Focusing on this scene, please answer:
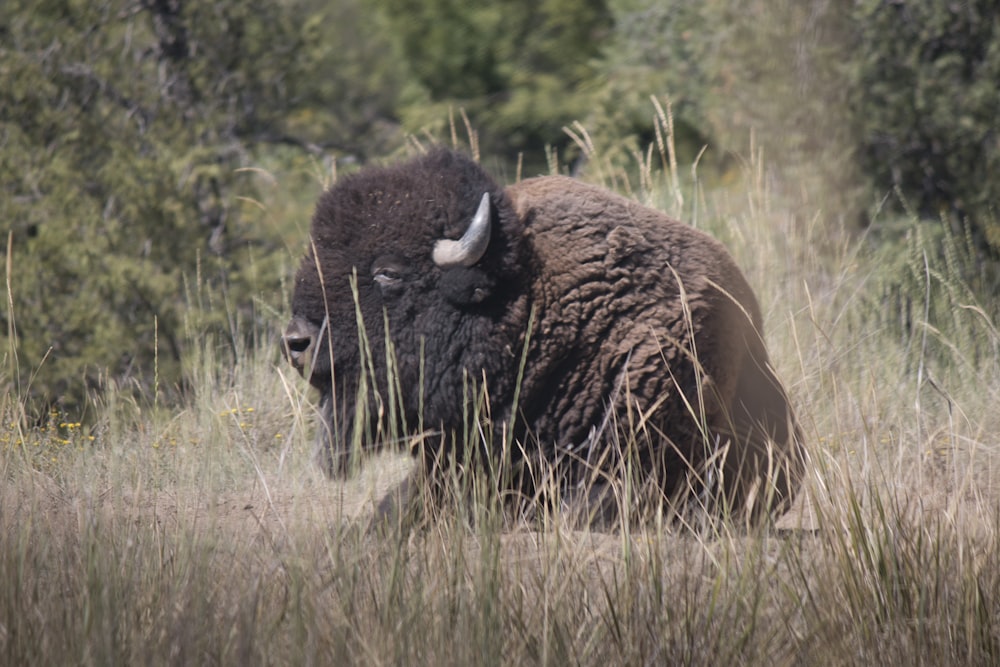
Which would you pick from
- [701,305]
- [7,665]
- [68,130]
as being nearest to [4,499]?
[7,665]

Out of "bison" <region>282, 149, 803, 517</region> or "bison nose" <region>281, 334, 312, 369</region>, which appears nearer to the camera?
"bison" <region>282, 149, 803, 517</region>

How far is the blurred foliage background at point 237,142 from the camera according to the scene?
9.05 m

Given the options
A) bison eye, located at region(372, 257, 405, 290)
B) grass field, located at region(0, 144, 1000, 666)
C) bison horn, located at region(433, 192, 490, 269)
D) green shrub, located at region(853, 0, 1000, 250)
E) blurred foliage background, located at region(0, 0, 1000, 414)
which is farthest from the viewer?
green shrub, located at region(853, 0, 1000, 250)

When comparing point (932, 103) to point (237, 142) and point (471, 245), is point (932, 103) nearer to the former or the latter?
point (237, 142)

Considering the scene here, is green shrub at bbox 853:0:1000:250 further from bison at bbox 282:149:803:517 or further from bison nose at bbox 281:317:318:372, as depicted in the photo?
bison nose at bbox 281:317:318:372

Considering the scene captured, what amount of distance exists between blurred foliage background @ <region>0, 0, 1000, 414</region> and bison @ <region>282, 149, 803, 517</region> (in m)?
3.28

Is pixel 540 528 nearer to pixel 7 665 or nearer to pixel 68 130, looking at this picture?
pixel 7 665

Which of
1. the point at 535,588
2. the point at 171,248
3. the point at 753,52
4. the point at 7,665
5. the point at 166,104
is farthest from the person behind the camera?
the point at 753,52

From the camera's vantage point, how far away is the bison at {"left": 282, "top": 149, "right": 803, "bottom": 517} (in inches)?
183

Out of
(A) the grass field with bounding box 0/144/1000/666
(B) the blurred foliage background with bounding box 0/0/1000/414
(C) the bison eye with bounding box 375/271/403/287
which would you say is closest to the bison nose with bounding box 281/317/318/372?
(C) the bison eye with bounding box 375/271/403/287

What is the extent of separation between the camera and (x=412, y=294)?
4781mm

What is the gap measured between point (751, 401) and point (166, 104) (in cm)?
724

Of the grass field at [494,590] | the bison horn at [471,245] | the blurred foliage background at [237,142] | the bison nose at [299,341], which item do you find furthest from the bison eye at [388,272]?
the blurred foliage background at [237,142]

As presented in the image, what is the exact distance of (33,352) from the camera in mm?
8742
